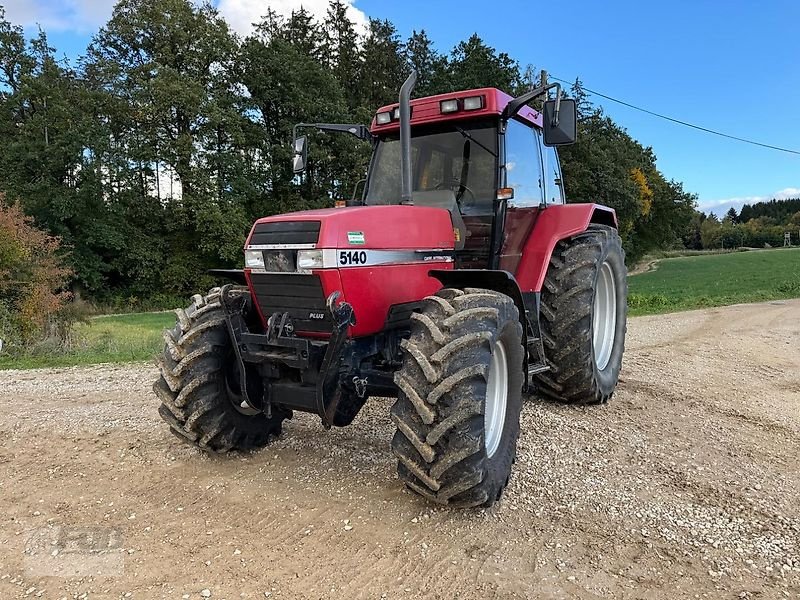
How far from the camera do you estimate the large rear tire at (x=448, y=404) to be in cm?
299

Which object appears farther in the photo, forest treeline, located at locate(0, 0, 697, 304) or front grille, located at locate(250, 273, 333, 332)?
forest treeline, located at locate(0, 0, 697, 304)

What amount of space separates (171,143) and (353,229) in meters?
26.2

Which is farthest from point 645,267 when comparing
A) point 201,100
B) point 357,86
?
point 201,100

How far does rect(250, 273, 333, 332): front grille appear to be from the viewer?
340 centimetres

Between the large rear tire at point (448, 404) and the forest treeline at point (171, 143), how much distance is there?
2434cm

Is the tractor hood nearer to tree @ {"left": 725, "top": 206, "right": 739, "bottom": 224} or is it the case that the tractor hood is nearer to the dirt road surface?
the dirt road surface

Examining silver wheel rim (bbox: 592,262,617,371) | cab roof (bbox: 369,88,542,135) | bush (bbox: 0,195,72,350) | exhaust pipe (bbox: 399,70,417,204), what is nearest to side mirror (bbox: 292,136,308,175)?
cab roof (bbox: 369,88,542,135)

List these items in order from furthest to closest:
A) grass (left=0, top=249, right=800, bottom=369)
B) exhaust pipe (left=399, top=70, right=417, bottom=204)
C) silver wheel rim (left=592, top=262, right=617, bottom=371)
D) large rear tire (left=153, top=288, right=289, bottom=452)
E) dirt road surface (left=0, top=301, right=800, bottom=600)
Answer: grass (left=0, top=249, right=800, bottom=369)
silver wheel rim (left=592, top=262, right=617, bottom=371)
large rear tire (left=153, top=288, right=289, bottom=452)
exhaust pipe (left=399, top=70, right=417, bottom=204)
dirt road surface (left=0, top=301, right=800, bottom=600)

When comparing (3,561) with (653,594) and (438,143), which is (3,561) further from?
(438,143)

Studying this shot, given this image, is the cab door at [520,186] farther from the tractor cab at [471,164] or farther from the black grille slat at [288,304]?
the black grille slat at [288,304]

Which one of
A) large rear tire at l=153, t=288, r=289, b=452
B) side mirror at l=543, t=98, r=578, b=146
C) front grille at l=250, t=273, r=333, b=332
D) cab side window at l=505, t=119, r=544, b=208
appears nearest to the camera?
front grille at l=250, t=273, r=333, b=332

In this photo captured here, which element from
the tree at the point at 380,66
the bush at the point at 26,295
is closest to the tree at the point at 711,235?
the tree at the point at 380,66

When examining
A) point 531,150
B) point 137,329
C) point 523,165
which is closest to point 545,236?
point 523,165

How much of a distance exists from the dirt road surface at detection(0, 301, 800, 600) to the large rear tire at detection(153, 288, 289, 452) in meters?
0.29
